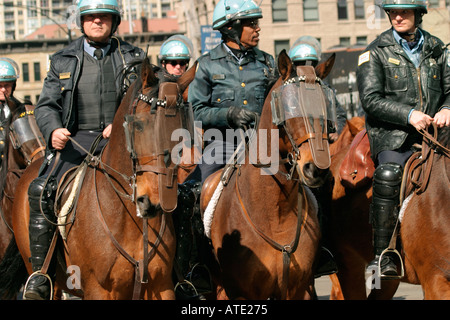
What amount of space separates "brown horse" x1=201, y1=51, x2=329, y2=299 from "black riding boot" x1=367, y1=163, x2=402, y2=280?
23.2 inches

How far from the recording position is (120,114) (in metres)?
6.61

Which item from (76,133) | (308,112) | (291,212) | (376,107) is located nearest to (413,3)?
(376,107)

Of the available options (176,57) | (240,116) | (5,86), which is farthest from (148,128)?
(176,57)

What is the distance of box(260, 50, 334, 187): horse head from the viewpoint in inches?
253

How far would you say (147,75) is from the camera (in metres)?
6.30

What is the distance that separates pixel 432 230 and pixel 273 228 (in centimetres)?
140

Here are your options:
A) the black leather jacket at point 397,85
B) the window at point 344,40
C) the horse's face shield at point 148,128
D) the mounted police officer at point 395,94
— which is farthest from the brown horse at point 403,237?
the window at point 344,40

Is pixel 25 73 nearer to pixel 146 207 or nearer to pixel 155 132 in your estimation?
pixel 155 132

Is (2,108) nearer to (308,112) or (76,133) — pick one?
(76,133)

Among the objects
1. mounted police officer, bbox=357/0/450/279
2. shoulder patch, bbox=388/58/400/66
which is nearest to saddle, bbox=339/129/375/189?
mounted police officer, bbox=357/0/450/279

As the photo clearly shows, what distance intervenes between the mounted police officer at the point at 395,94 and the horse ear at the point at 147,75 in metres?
2.38

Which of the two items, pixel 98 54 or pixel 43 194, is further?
pixel 98 54

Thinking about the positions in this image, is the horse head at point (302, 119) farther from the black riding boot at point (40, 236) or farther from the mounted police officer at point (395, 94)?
the black riding boot at point (40, 236)

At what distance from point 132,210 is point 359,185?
3.03 m
